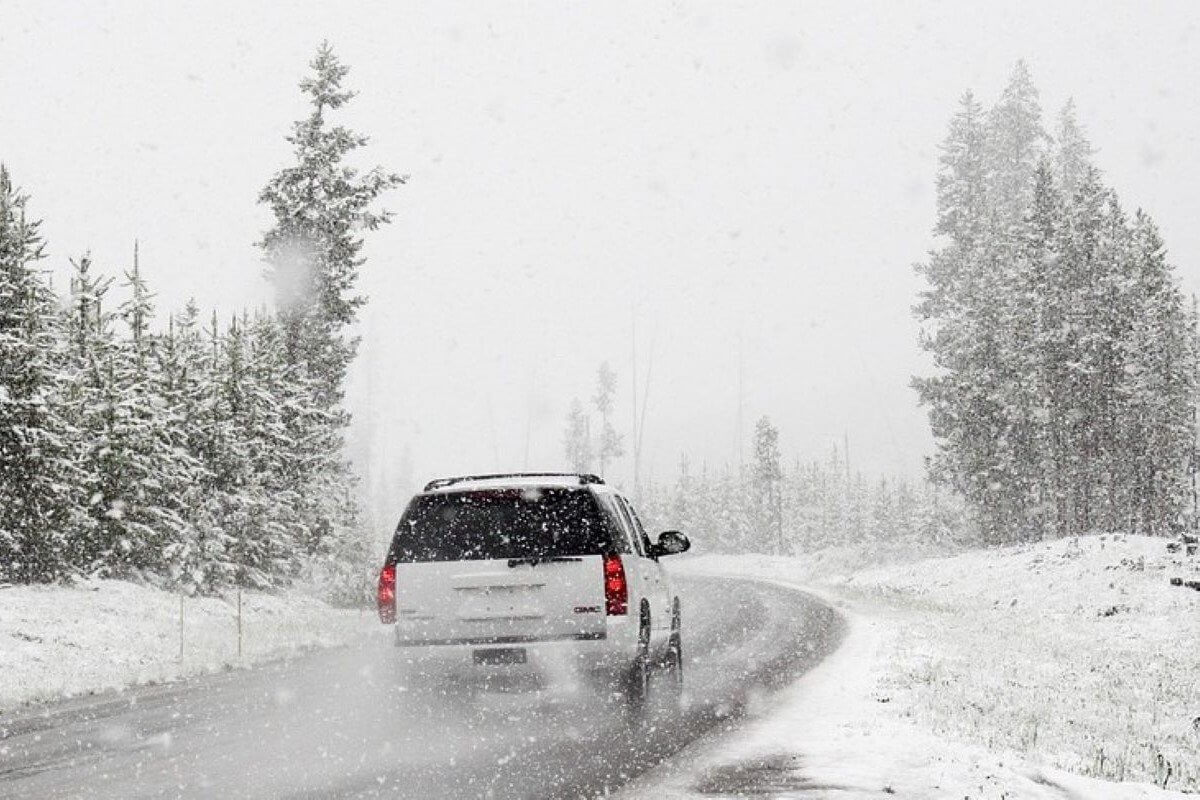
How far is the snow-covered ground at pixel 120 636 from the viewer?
553 inches

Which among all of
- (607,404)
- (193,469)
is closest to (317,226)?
(193,469)

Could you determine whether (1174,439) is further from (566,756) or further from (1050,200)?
(566,756)

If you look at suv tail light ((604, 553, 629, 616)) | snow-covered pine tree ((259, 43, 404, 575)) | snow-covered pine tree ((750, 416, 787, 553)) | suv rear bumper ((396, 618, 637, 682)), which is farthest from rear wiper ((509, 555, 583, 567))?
snow-covered pine tree ((750, 416, 787, 553))

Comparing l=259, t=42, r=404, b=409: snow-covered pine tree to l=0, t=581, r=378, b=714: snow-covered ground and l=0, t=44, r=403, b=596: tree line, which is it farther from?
l=0, t=581, r=378, b=714: snow-covered ground

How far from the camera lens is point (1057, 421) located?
4209 centimetres

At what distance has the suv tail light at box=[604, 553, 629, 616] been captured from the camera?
9.26m

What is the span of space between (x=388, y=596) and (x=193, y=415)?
19334mm

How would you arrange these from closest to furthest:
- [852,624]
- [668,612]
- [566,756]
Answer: [566,756]
[668,612]
[852,624]

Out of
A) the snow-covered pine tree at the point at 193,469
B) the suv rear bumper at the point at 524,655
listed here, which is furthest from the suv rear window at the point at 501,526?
the snow-covered pine tree at the point at 193,469

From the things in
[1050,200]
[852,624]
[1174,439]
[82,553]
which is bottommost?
[852,624]

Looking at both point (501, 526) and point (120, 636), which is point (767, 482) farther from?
point (501, 526)

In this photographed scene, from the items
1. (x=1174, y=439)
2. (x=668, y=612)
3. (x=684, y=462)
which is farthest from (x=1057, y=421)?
(x=684, y=462)

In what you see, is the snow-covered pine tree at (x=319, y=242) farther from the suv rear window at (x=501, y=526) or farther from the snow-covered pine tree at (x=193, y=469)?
the suv rear window at (x=501, y=526)

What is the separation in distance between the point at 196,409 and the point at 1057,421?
1169 inches
